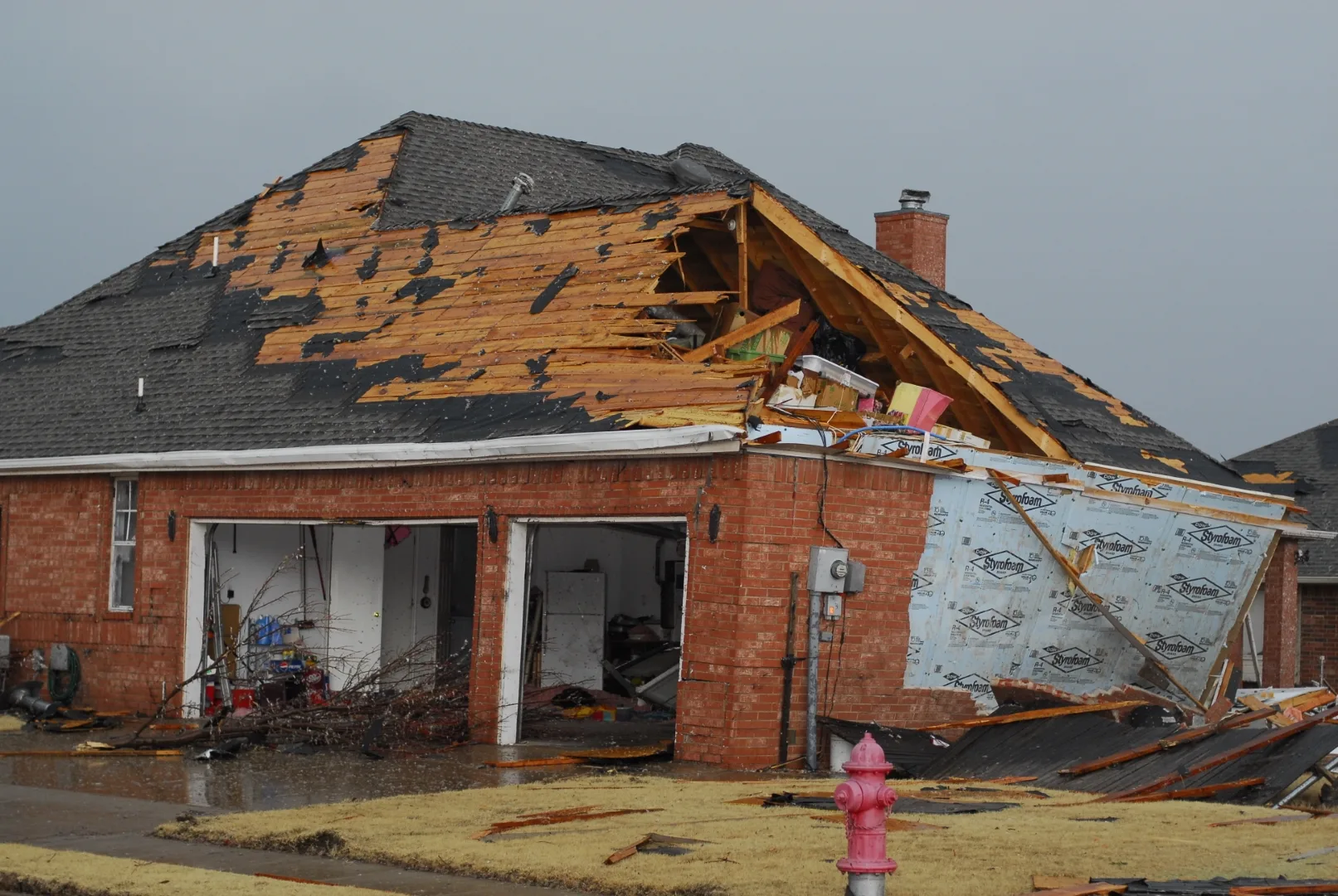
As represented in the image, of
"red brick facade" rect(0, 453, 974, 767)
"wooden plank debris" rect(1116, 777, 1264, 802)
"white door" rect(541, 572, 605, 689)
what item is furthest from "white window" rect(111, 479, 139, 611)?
"wooden plank debris" rect(1116, 777, 1264, 802)

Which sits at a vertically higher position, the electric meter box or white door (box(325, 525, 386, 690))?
the electric meter box

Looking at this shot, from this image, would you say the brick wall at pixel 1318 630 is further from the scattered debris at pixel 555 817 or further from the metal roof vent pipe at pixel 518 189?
the scattered debris at pixel 555 817

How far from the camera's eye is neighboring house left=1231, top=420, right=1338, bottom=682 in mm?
25625

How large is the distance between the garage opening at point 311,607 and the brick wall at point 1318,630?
15661 mm

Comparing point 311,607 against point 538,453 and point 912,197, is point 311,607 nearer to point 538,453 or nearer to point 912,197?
point 538,453

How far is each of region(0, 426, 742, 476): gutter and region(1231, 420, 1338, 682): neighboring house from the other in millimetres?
11009

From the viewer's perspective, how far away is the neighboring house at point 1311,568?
2562 cm

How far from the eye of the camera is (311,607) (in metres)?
19.6

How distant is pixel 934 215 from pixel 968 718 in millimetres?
10731

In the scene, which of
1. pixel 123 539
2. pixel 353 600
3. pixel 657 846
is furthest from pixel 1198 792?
pixel 123 539

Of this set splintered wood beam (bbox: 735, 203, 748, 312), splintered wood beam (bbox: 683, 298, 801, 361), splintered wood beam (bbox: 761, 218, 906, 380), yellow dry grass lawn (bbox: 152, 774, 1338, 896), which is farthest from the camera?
splintered wood beam (bbox: 761, 218, 906, 380)

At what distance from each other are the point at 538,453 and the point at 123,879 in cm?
672

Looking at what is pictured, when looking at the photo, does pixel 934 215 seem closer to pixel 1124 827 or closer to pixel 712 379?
pixel 712 379

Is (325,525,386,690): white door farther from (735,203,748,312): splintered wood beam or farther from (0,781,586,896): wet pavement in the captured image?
(0,781,586,896): wet pavement
